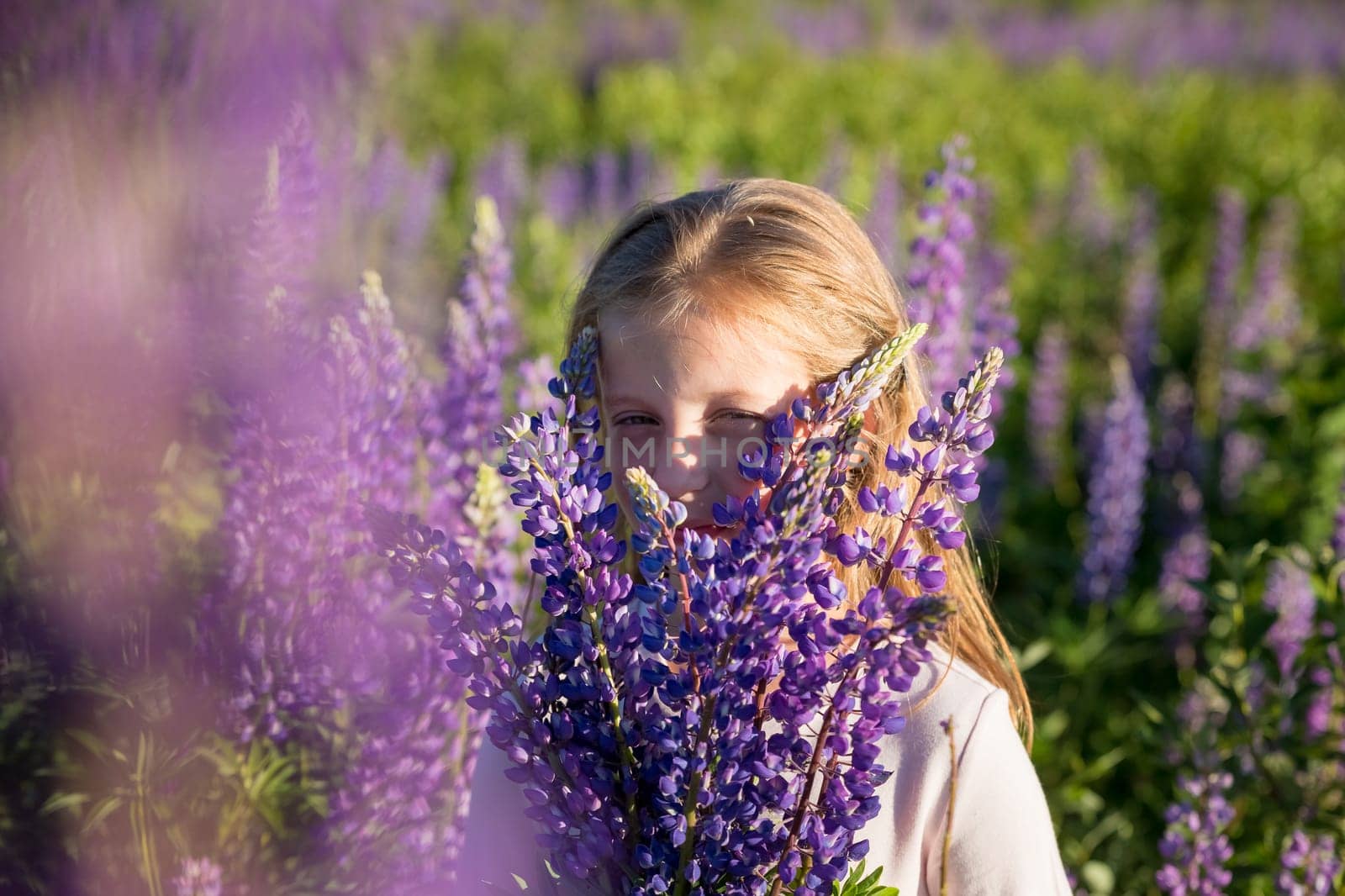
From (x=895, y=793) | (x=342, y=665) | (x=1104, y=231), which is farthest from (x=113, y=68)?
(x=1104, y=231)

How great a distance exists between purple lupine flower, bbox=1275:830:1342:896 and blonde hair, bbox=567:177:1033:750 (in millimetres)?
531

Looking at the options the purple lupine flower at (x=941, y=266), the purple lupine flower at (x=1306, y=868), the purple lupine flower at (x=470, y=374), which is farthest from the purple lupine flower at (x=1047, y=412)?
the purple lupine flower at (x=470, y=374)

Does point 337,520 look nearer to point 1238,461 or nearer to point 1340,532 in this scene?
point 1340,532

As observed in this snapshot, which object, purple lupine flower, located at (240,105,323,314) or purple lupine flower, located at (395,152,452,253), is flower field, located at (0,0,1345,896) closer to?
purple lupine flower, located at (240,105,323,314)

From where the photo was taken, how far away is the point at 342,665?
167 cm

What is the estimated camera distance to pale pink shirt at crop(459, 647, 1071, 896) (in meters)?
1.42

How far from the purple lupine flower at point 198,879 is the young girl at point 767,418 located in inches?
11.9

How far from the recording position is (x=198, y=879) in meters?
1.48

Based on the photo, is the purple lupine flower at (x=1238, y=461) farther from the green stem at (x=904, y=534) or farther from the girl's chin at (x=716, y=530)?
the green stem at (x=904, y=534)

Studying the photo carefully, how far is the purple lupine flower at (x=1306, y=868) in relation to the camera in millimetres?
1873

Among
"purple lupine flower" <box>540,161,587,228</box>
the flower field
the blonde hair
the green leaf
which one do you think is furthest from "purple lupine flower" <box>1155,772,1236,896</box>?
"purple lupine flower" <box>540,161,587,228</box>

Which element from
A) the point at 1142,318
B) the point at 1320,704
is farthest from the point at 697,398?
the point at 1142,318

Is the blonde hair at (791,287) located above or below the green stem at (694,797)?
above

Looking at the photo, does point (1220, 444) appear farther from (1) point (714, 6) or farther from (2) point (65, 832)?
(1) point (714, 6)
